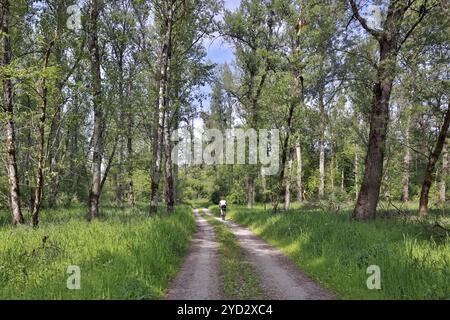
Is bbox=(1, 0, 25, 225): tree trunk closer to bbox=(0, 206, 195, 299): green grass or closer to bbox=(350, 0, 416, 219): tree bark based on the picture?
bbox=(0, 206, 195, 299): green grass

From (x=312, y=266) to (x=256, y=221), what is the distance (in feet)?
37.9

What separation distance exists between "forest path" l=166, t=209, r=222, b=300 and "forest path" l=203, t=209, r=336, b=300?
122 cm

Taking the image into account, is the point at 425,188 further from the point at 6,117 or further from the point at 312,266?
the point at 6,117

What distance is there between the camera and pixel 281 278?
Answer: 916cm

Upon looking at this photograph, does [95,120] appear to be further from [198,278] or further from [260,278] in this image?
[260,278]

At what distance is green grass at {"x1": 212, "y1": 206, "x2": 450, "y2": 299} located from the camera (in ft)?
23.1

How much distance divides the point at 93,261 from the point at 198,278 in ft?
8.72

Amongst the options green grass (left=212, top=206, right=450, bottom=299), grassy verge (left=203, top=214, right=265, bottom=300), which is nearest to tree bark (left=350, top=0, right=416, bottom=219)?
green grass (left=212, top=206, right=450, bottom=299)

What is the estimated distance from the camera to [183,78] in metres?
29.9

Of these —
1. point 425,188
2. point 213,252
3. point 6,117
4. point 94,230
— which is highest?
point 6,117

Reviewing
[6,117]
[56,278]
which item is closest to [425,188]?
[56,278]

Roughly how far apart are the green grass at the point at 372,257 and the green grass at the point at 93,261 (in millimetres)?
4186

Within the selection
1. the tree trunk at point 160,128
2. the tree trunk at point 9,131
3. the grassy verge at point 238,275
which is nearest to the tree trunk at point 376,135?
the grassy verge at point 238,275

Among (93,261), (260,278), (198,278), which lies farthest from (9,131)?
(260,278)
